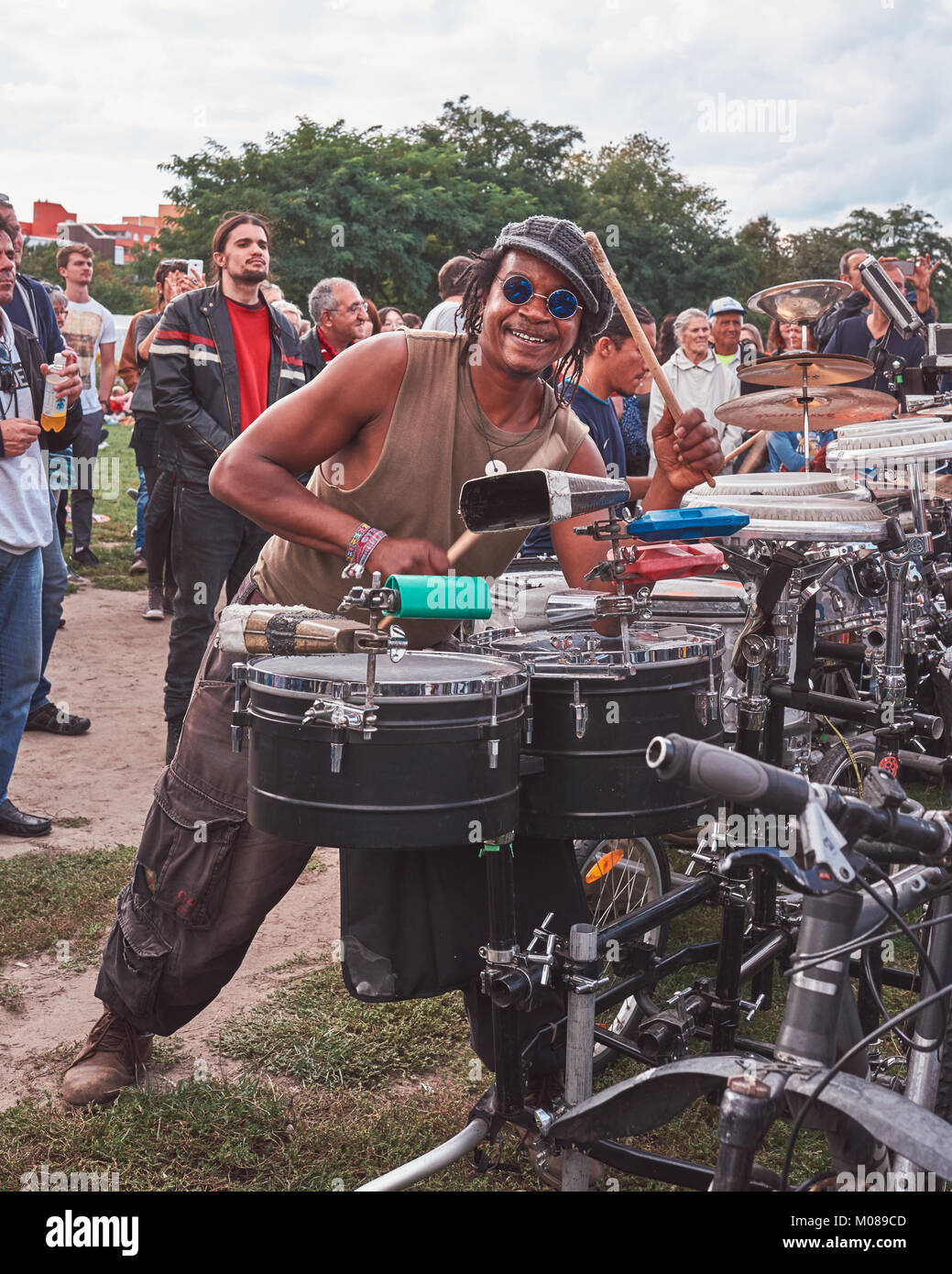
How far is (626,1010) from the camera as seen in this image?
131 inches

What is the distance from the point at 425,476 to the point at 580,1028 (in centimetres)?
129

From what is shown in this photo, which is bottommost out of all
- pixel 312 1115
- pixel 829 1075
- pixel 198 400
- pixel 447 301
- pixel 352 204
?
pixel 312 1115

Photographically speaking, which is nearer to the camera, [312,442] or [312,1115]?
[312,442]

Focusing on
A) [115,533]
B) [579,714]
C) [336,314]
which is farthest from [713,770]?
[115,533]

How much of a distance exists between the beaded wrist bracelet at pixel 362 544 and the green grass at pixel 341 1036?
1.58 metres

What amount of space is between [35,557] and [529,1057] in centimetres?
306

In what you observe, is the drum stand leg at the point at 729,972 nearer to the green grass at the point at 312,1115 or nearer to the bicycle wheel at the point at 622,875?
the green grass at the point at 312,1115

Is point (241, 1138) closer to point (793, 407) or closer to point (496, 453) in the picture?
point (496, 453)

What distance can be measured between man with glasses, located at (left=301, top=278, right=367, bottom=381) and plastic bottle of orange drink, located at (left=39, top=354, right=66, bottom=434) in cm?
294

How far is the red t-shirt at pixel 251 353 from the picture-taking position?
19.7 feet

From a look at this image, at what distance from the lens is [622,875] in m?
4.20

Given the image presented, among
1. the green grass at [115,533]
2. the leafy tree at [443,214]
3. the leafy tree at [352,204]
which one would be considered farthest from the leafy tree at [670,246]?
the green grass at [115,533]

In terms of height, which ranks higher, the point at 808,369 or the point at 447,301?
the point at 447,301
